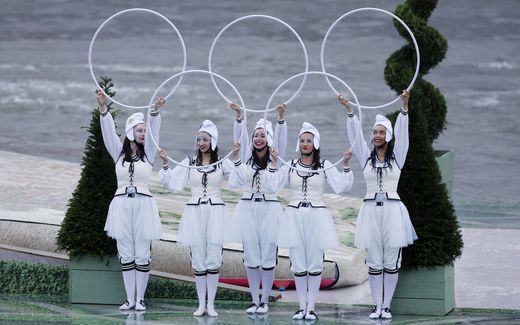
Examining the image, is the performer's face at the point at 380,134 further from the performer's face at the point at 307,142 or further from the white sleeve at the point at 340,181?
the performer's face at the point at 307,142

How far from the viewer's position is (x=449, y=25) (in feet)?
81.4

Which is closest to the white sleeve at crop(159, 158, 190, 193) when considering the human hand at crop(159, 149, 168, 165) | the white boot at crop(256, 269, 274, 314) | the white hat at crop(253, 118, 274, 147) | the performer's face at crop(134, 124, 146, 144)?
the human hand at crop(159, 149, 168, 165)

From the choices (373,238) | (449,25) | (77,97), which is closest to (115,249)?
(373,238)

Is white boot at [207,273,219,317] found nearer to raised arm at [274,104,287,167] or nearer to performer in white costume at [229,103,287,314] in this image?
performer in white costume at [229,103,287,314]

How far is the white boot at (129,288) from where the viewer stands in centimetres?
1187

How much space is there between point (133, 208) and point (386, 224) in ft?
7.09

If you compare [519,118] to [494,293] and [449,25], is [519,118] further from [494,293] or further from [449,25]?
[494,293]

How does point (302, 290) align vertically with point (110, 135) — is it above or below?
below

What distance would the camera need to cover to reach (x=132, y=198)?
11.9 meters

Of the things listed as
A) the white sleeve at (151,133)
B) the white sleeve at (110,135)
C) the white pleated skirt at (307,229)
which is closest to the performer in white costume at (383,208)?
the white pleated skirt at (307,229)

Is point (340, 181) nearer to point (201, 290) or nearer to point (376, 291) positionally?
point (376, 291)

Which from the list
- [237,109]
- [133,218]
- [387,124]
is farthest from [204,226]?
[387,124]

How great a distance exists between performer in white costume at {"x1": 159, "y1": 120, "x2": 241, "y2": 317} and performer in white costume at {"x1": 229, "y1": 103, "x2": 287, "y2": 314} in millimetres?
165

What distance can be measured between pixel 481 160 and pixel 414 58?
7.54m
